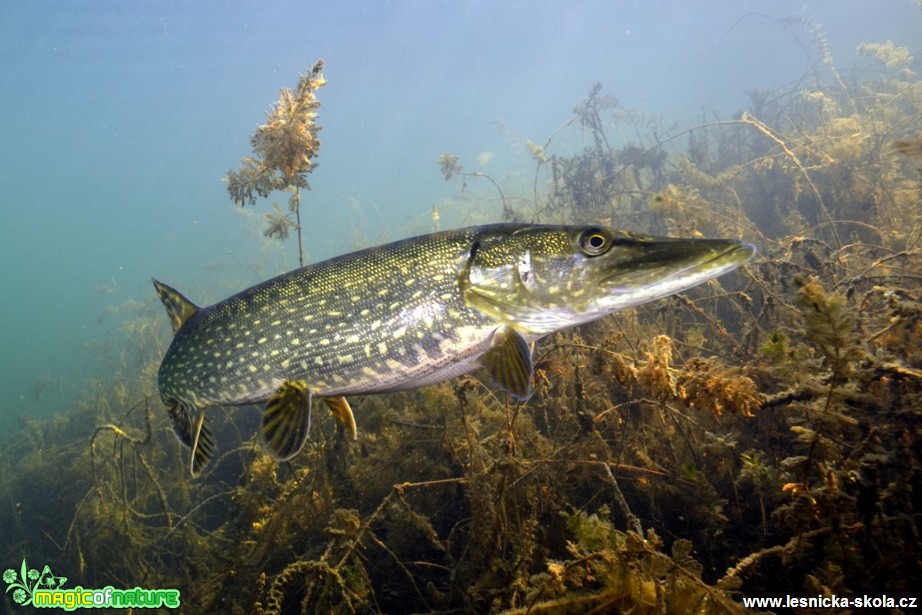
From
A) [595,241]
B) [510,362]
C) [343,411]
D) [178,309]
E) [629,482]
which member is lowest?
[629,482]

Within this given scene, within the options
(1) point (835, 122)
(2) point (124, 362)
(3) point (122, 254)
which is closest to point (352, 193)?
(3) point (122, 254)

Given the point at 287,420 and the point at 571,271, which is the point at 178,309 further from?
the point at 571,271

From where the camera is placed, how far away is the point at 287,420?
84.0 inches

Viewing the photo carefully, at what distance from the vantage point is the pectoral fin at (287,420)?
2064 millimetres

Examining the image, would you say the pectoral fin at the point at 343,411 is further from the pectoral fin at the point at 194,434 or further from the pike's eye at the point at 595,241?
the pike's eye at the point at 595,241

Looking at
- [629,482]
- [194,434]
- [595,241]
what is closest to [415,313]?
[595,241]

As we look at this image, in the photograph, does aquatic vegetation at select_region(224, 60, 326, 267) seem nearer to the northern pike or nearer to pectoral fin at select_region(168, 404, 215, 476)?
the northern pike

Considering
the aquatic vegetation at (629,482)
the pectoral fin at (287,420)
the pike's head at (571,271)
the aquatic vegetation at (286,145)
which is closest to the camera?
the aquatic vegetation at (629,482)

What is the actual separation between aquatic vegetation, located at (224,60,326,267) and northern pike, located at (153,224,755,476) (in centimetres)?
116

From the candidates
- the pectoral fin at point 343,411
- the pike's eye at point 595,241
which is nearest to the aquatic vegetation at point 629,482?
the pectoral fin at point 343,411

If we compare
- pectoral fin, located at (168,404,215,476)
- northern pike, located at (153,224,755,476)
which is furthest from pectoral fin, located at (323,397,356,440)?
pectoral fin, located at (168,404,215,476)

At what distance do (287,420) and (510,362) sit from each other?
1.24 meters

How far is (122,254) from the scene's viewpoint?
108 meters

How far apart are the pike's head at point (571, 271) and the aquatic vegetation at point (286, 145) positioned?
1919mm
